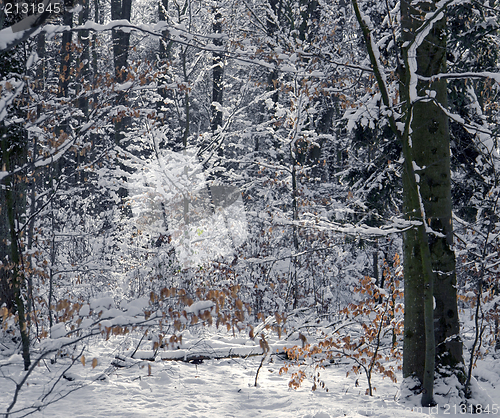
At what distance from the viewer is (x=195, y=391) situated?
15.7 feet

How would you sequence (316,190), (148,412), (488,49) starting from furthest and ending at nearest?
1. (316,190)
2. (488,49)
3. (148,412)

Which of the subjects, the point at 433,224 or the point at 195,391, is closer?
the point at 433,224

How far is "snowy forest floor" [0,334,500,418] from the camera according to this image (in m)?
4.07

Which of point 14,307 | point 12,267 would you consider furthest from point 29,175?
point 14,307

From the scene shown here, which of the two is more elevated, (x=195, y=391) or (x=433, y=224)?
(x=433, y=224)

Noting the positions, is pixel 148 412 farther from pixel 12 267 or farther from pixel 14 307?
pixel 14 307

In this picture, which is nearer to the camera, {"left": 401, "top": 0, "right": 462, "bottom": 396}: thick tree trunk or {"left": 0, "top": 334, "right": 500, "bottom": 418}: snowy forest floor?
{"left": 0, "top": 334, "right": 500, "bottom": 418}: snowy forest floor

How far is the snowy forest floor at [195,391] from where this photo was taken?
4.07m

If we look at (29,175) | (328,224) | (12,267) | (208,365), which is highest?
(29,175)

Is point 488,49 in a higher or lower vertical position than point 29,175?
higher

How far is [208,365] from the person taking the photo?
19.2ft

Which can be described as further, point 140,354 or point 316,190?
point 316,190

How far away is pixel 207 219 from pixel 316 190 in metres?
3.94

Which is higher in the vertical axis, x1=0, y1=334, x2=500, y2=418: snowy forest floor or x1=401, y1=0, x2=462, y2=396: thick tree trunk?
x1=401, y1=0, x2=462, y2=396: thick tree trunk
